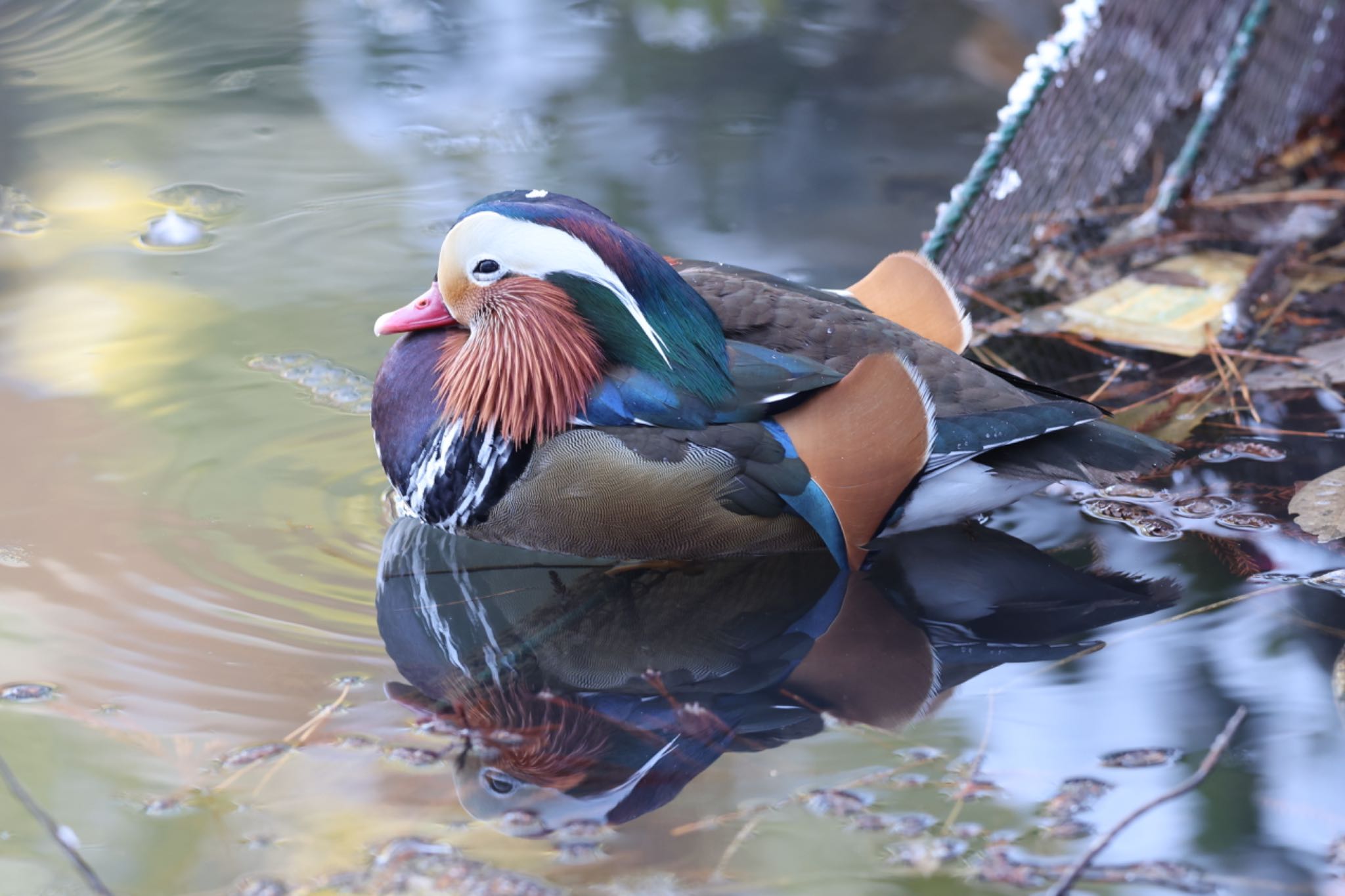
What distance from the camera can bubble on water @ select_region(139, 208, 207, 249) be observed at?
3.92 meters

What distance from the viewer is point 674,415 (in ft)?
8.11

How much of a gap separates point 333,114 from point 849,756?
344 centimetres

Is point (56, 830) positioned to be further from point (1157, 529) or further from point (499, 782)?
point (1157, 529)

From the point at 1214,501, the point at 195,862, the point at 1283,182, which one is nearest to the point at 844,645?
the point at 1214,501

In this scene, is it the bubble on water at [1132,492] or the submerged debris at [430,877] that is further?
the bubble on water at [1132,492]

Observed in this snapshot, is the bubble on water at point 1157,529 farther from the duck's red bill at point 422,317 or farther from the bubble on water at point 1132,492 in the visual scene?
the duck's red bill at point 422,317

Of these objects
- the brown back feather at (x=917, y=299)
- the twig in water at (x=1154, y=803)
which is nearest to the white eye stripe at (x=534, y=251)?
the brown back feather at (x=917, y=299)

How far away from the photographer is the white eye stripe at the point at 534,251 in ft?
8.15

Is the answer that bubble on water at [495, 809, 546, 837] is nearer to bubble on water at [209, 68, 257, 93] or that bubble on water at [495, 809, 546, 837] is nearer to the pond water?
the pond water

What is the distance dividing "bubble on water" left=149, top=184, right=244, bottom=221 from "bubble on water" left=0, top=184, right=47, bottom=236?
34cm

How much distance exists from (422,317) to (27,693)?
102 cm

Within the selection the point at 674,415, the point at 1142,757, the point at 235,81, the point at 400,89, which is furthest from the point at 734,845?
the point at 235,81

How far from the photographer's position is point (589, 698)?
7.56ft

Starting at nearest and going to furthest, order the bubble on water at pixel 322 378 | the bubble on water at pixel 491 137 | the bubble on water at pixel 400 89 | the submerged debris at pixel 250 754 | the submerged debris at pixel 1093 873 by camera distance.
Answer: the submerged debris at pixel 1093 873 < the submerged debris at pixel 250 754 < the bubble on water at pixel 322 378 < the bubble on water at pixel 491 137 < the bubble on water at pixel 400 89
